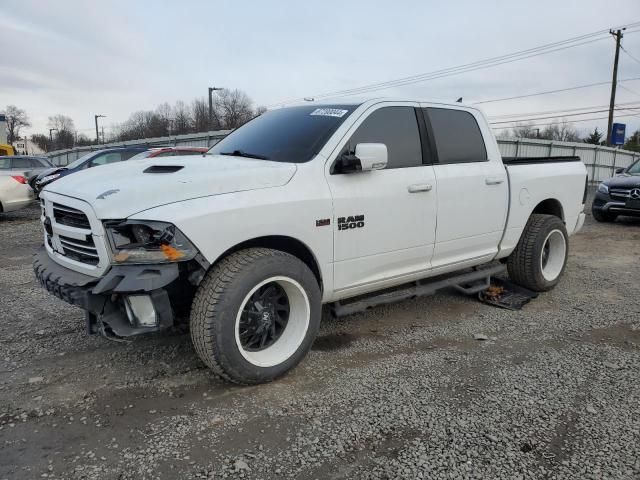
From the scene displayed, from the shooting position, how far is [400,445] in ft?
9.04

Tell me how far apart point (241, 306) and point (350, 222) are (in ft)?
3.44

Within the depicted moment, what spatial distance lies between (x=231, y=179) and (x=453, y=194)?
2077mm

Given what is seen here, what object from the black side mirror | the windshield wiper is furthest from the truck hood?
the black side mirror

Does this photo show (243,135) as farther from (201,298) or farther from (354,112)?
(201,298)

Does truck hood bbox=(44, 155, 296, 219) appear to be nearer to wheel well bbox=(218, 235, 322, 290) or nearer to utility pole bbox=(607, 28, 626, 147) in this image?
wheel well bbox=(218, 235, 322, 290)

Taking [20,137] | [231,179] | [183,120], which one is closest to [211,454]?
[231,179]

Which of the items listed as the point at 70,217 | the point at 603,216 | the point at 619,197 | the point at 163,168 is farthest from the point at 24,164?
the point at 619,197

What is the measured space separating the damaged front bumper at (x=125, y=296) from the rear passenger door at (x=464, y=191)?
2.40 m

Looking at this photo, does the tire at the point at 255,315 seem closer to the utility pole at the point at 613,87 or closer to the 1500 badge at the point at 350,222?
the 1500 badge at the point at 350,222

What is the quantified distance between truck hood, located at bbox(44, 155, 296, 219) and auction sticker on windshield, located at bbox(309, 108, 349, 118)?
2.28ft

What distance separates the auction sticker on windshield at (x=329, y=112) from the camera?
398 centimetres

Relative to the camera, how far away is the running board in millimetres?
4039

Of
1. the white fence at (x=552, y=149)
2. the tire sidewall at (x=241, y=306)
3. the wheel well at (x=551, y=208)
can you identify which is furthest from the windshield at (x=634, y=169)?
the white fence at (x=552, y=149)

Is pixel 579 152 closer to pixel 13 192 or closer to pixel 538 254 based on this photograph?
pixel 538 254
